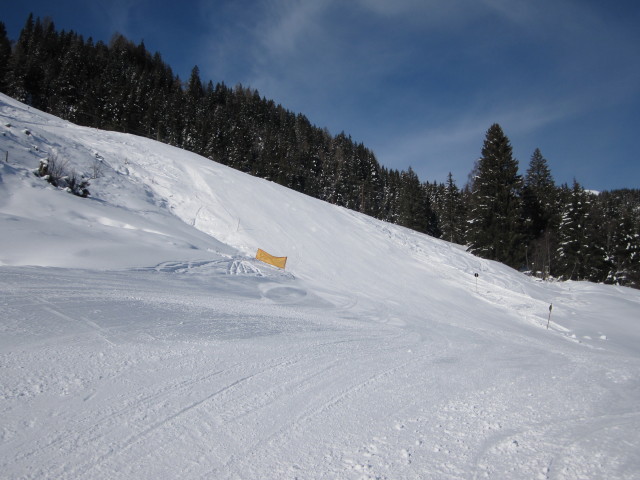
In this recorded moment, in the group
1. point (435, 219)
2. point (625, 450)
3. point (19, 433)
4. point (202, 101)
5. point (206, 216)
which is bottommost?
point (19, 433)

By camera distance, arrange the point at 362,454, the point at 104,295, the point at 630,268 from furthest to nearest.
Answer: the point at 630,268
the point at 104,295
the point at 362,454

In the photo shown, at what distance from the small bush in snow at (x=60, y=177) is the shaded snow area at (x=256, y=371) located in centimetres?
52

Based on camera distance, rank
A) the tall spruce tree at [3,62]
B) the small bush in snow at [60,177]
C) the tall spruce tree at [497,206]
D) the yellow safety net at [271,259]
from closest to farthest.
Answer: the small bush in snow at [60,177]
the yellow safety net at [271,259]
the tall spruce tree at [497,206]
the tall spruce tree at [3,62]

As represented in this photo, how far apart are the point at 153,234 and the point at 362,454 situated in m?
10.1

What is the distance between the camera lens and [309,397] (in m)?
3.44

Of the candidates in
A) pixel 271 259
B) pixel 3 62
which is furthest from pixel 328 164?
pixel 271 259

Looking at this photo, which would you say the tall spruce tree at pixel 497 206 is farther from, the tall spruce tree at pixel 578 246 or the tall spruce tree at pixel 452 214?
the tall spruce tree at pixel 452 214

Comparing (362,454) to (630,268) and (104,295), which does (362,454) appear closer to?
(104,295)

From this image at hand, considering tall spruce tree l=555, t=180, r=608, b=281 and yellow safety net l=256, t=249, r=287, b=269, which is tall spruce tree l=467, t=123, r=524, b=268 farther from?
yellow safety net l=256, t=249, r=287, b=269

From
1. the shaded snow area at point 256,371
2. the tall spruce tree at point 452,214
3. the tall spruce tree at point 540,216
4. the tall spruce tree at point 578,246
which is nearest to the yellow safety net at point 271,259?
the shaded snow area at point 256,371

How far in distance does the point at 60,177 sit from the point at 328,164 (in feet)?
200

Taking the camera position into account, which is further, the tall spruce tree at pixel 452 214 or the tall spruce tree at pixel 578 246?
the tall spruce tree at pixel 452 214

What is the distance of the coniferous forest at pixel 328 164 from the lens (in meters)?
29.2

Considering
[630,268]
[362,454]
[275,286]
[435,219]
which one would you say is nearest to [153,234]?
[275,286]
